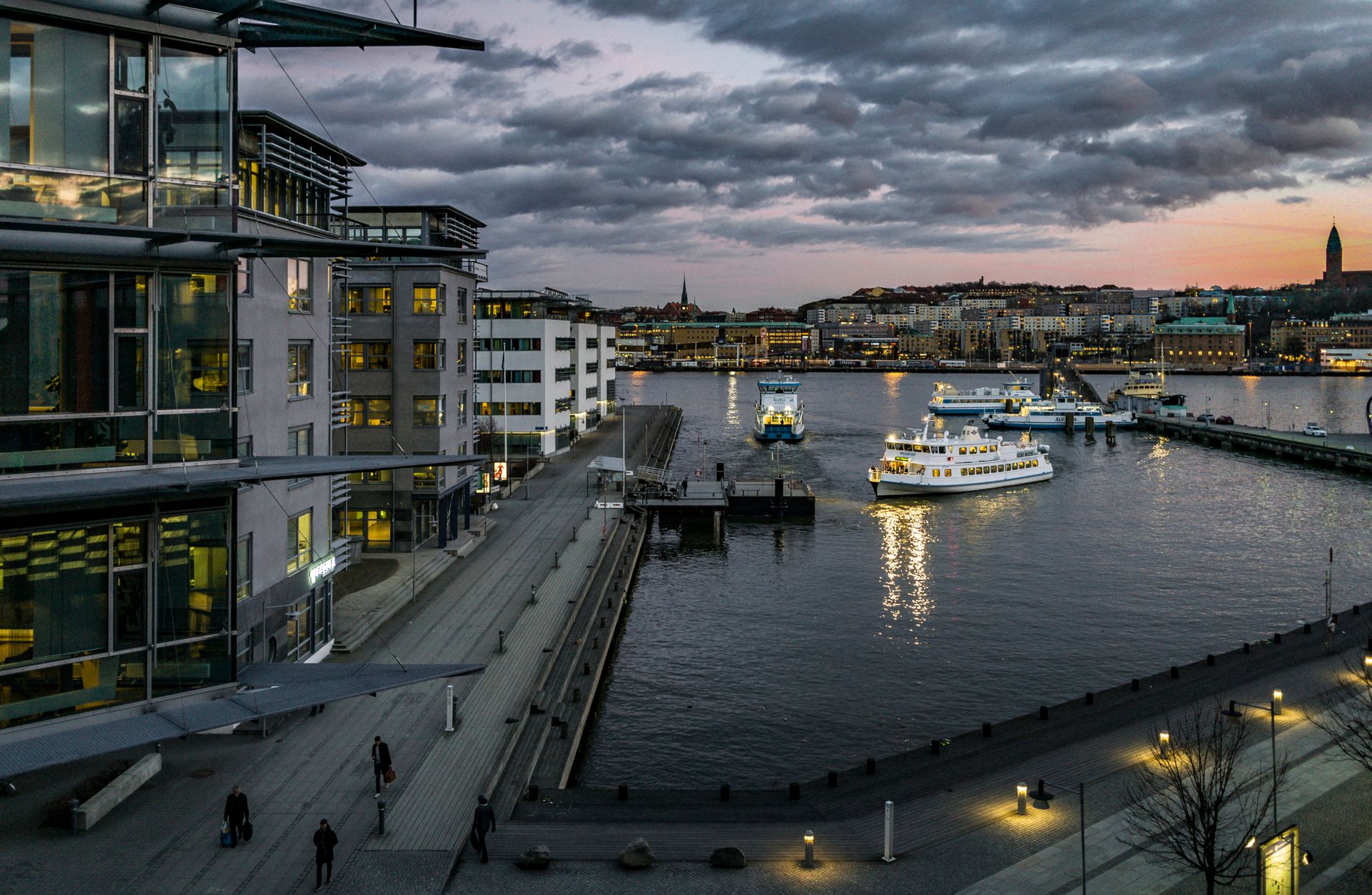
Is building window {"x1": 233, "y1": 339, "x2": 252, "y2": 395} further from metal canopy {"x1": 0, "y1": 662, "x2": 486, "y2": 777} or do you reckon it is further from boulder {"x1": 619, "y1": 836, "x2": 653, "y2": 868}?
boulder {"x1": 619, "y1": 836, "x2": 653, "y2": 868}

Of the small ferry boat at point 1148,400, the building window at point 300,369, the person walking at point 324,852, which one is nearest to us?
the person walking at point 324,852

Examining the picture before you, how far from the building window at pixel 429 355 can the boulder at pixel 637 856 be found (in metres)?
27.7

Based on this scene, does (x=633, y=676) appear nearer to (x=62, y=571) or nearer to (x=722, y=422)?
(x=62, y=571)

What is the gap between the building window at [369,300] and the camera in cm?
4069

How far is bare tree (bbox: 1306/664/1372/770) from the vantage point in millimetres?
18312

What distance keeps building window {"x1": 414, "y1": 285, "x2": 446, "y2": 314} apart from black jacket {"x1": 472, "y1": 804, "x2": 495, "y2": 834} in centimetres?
2785

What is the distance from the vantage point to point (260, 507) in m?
20.9

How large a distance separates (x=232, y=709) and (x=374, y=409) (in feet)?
91.6

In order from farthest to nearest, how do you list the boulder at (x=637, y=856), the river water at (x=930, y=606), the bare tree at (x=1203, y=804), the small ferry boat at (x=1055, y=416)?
the small ferry boat at (x=1055, y=416), the river water at (x=930, y=606), the boulder at (x=637, y=856), the bare tree at (x=1203, y=804)

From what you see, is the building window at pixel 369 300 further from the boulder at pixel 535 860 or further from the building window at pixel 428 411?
the boulder at pixel 535 860

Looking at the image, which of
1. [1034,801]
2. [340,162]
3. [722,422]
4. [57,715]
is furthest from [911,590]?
[722,422]

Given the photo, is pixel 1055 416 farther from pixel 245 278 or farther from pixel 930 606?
pixel 245 278

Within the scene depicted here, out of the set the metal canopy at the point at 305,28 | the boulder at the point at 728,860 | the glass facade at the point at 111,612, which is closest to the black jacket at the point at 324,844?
the glass facade at the point at 111,612

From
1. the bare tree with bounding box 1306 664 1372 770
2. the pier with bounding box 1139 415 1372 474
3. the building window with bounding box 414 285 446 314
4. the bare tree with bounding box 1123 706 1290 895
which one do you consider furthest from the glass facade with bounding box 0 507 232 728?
the pier with bounding box 1139 415 1372 474
